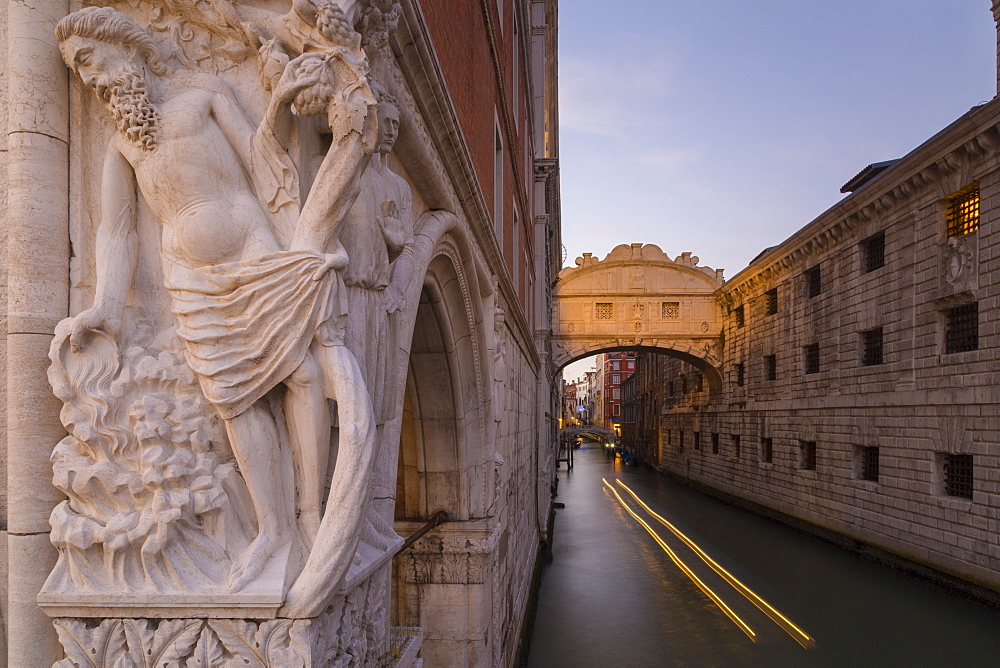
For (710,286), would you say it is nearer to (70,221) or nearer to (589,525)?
(589,525)


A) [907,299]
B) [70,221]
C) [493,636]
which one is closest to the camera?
[70,221]

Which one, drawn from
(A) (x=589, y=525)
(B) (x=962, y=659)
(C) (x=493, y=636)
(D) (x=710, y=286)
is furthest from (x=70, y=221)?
(D) (x=710, y=286)

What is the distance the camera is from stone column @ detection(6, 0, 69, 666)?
1907mm

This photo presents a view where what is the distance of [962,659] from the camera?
9.77 metres

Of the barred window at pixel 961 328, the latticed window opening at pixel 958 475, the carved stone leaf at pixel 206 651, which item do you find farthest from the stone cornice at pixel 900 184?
the carved stone leaf at pixel 206 651

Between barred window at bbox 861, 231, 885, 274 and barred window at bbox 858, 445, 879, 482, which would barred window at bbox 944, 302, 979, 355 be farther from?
barred window at bbox 858, 445, 879, 482

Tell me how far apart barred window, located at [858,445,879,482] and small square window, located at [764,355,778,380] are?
577cm

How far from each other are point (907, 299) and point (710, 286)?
1235cm

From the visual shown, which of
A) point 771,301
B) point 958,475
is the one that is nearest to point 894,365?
point 958,475

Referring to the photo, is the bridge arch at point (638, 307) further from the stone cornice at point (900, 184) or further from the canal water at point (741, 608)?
the canal water at point (741, 608)

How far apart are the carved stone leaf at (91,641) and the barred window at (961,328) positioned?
15.0 metres

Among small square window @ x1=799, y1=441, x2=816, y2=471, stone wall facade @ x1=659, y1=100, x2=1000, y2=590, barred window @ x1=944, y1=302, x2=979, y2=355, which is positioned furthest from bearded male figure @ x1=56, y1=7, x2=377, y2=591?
small square window @ x1=799, y1=441, x2=816, y2=471

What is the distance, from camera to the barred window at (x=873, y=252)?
15.9 m

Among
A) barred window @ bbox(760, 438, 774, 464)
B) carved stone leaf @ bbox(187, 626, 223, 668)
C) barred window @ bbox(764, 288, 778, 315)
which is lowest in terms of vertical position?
barred window @ bbox(760, 438, 774, 464)
